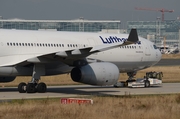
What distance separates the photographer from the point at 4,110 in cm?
1895

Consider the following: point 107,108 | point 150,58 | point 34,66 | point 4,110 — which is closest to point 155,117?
point 107,108

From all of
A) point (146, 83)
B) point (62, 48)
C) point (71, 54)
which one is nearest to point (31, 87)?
point (71, 54)

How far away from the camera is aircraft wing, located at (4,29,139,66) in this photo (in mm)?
26547

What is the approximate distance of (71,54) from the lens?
2717 centimetres

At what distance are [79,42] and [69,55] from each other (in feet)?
19.0

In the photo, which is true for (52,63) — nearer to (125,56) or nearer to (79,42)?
(79,42)

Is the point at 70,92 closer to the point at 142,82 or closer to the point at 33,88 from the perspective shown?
the point at 33,88

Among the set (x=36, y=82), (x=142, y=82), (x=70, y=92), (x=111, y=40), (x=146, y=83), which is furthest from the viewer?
(x=146, y=83)

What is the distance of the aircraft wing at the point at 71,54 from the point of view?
1045 inches

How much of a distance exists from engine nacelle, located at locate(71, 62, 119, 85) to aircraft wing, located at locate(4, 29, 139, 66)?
0.75 m

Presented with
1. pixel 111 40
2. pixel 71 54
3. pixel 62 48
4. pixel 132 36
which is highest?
pixel 132 36

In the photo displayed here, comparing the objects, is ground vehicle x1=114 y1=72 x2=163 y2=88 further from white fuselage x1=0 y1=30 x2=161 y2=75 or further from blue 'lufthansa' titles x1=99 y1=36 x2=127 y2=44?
blue 'lufthansa' titles x1=99 y1=36 x2=127 y2=44

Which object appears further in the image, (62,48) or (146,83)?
(146,83)

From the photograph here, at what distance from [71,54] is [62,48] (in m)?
5.09
